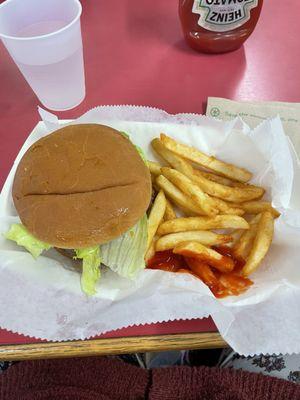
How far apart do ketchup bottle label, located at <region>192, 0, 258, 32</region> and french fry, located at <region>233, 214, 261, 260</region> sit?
25.7 inches

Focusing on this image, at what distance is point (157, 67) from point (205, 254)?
82 centimetres

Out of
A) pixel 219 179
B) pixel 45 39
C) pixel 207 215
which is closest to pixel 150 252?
pixel 207 215

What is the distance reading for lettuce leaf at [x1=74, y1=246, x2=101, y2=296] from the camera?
897 millimetres

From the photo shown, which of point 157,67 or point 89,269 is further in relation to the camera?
point 157,67

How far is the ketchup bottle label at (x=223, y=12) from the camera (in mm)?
1184

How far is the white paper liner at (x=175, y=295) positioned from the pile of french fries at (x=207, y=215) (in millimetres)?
53

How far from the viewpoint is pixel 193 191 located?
97cm

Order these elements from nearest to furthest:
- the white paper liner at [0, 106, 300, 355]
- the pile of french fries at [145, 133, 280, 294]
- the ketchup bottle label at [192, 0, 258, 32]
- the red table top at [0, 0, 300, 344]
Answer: the white paper liner at [0, 106, 300, 355]
the pile of french fries at [145, 133, 280, 294]
the ketchup bottle label at [192, 0, 258, 32]
the red table top at [0, 0, 300, 344]

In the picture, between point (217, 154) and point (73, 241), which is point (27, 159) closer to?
point (73, 241)

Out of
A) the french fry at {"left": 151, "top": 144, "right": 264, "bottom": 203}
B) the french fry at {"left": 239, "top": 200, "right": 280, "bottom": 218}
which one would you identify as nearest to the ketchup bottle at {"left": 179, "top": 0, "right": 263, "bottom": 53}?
the french fry at {"left": 151, "top": 144, "right": 264, "bottom": 203}

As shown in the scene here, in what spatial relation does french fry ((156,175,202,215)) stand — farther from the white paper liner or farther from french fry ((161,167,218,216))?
the white paper liner

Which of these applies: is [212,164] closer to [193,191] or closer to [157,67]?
[193,191]

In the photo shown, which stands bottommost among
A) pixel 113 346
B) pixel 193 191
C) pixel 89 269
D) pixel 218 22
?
pixel 113 346

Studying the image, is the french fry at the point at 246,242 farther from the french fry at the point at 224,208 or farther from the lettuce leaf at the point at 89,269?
the lettuce leaf at the point at 89,269
